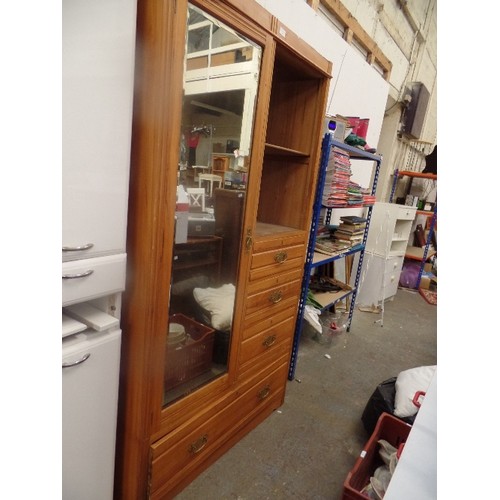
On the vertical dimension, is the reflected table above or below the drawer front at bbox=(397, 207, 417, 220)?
above

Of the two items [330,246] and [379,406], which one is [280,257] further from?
[330,246]

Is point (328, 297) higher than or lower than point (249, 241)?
lower

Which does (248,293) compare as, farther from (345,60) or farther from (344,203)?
(345,60)

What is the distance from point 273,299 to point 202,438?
73 centimetres

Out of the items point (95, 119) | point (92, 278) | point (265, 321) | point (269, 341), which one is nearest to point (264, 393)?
point (269, 341)

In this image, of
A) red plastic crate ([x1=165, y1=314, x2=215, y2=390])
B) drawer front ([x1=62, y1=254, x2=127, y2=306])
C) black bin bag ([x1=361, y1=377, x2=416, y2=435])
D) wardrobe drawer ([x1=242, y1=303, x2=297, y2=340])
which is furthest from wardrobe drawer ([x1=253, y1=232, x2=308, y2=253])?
black bin bag ([x1=361, y1=377, x2=416, y2=435])

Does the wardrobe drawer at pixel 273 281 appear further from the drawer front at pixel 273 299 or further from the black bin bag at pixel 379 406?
the black bin bag at pixel 379 406

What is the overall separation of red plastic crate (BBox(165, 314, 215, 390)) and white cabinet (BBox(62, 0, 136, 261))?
529mm

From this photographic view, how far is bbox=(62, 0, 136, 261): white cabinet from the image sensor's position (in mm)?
791

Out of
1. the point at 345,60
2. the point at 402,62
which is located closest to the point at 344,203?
the point at 345,60

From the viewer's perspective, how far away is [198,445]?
4.72 ft

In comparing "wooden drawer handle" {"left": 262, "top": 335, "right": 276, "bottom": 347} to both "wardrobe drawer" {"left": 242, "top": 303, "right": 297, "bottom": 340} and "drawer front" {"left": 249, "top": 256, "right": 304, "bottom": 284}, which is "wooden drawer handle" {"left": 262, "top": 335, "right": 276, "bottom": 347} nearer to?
"wardrobe drawer" {"left": 242, "top": 303, "right": 297, "bottom": 340}
